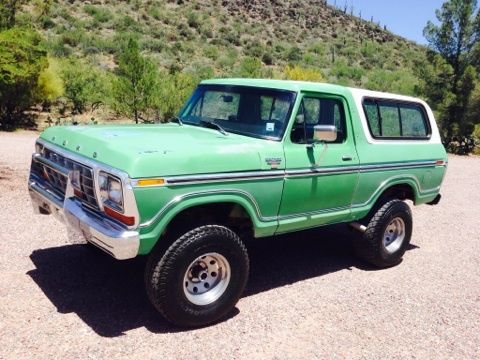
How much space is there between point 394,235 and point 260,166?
2.75m

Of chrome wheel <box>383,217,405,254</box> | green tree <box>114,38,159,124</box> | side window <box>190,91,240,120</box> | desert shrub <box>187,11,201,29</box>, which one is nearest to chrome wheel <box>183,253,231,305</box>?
side window <box>190,91,240,120</box>

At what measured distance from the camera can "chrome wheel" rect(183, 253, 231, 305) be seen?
13.5 ft

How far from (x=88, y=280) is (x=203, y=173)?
1893mm

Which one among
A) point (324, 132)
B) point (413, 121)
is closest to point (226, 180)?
point (324, 132)

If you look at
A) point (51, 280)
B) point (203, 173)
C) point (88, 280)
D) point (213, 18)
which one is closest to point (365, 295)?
point (203, 173)

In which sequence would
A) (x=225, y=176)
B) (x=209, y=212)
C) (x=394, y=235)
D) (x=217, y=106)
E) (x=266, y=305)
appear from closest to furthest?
(x=225, y=176), (x=209, y=212), (x=266, y=305), (x=217, y=106), (x=394, y=235)

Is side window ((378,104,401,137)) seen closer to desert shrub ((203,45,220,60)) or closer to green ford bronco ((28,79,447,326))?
green ford bronco ((28,79,447,326))

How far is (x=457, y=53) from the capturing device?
1869 centimetres

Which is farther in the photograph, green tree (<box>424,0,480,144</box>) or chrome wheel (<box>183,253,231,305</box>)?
green tree (<box>424,0,480,144</box>)

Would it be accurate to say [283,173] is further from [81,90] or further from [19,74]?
[81,90]

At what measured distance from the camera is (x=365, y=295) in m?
5.04

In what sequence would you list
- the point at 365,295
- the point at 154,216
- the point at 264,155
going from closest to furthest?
the point at 154,216, the point at 264,155, the point at 365,295

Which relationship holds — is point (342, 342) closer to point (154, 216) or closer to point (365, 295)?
point (365, 295)

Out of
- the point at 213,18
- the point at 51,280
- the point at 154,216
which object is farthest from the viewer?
the point at 213,18
